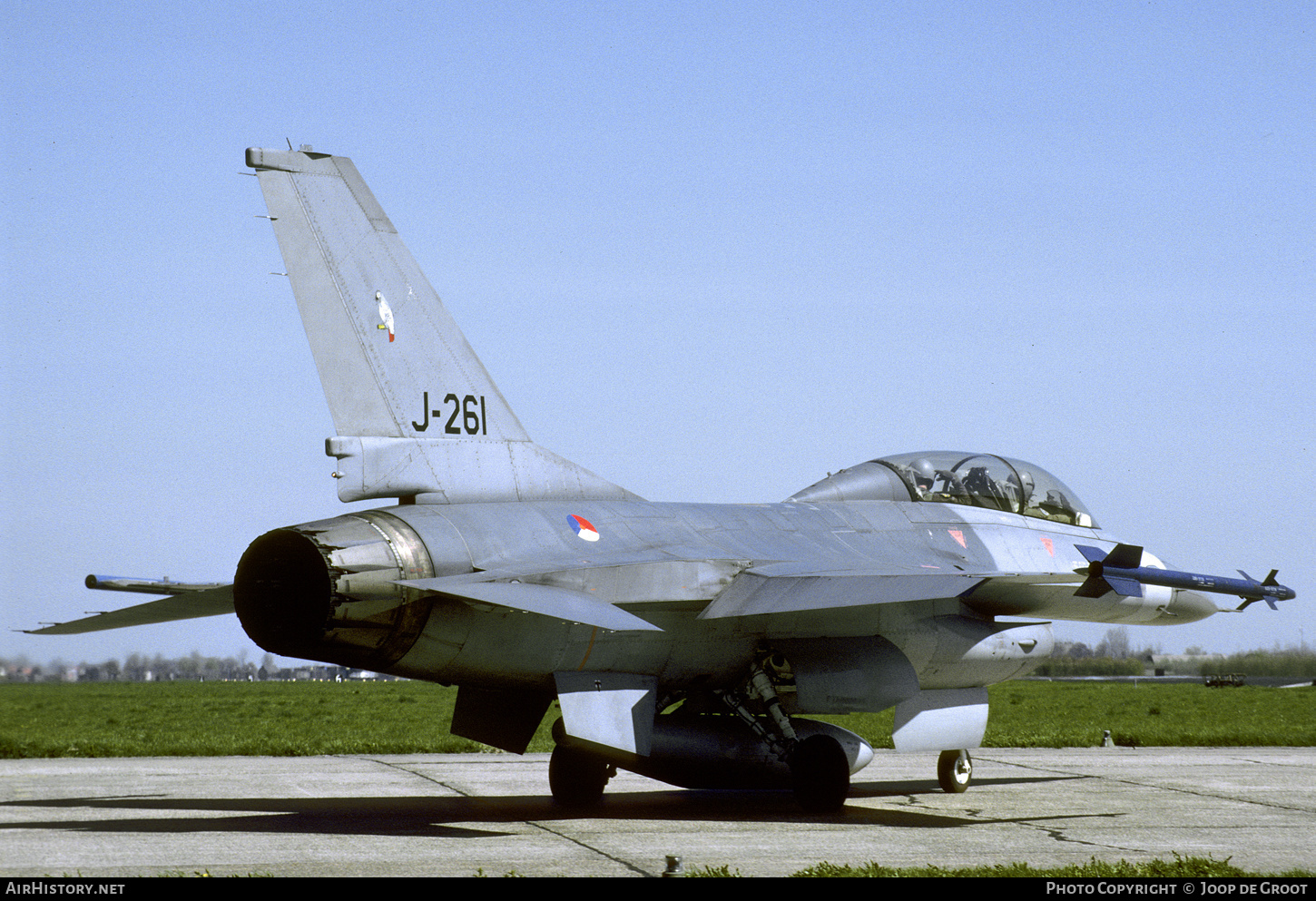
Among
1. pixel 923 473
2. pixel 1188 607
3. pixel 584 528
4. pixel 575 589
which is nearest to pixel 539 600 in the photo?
pixel 575 589

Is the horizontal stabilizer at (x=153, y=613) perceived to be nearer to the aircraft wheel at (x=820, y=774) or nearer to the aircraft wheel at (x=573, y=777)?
the aircraft wheel at (x=573, y=777)

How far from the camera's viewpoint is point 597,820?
11.8m

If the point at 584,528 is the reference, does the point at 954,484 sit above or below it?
above

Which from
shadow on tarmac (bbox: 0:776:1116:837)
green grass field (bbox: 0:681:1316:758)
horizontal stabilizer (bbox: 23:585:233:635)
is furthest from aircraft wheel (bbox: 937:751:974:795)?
green grass field (bbox: 0:681:1316:758)

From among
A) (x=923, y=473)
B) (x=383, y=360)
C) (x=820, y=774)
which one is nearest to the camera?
(x=383, y=360)

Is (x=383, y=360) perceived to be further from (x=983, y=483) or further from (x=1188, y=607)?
(x=1188, y=607)

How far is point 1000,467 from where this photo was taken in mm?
15594

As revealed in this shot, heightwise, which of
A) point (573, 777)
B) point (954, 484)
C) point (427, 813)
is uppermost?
point (954, 484)

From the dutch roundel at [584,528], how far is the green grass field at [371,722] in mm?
10677

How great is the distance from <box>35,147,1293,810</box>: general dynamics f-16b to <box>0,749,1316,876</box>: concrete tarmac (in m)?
0.79

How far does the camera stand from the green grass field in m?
21.8

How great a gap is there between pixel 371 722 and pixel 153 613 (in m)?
18.3

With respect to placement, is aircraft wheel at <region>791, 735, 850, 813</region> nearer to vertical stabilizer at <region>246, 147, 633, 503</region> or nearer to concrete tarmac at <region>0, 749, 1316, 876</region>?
concrete tarmac at <region>0, 749, 1316, 876</region>
